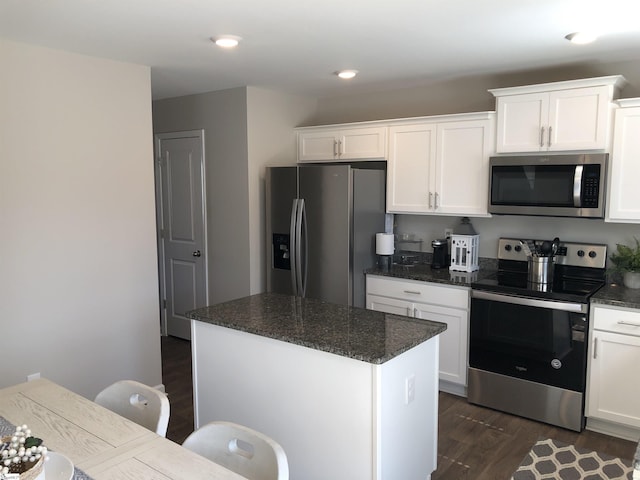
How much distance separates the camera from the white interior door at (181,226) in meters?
4.76

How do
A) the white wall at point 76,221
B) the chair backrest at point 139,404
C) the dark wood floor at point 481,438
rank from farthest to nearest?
the white wall at point 76,221 < the dark wood floor at point 481,438 < the chair backrest at point 139,404

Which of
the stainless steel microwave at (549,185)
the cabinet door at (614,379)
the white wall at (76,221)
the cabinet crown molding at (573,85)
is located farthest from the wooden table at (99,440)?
the cabinet crown molding at (573,85)

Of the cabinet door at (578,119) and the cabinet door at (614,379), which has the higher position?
the cabinet door at (578,119)

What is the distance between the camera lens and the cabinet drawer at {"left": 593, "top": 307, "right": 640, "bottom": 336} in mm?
2996

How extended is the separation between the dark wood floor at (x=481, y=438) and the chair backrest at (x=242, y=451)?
1.53 metres

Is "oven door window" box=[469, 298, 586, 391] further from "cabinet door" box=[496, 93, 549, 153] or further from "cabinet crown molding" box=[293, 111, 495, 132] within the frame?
"cabinet crown molding" box=[293, 111, 495, 132]

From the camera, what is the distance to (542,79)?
149 inches

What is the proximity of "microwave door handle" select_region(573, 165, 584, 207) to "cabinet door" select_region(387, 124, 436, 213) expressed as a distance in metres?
1.00

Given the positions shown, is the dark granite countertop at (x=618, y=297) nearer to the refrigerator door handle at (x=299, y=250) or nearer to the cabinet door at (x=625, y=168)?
the cabinet door at (x=625, y=168)

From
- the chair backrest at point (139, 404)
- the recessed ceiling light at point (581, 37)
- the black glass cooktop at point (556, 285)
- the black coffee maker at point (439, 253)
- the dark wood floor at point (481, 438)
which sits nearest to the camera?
the chair backrest at point (139, 404)

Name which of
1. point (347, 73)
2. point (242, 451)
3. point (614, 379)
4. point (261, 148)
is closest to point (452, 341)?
point (614, 379)

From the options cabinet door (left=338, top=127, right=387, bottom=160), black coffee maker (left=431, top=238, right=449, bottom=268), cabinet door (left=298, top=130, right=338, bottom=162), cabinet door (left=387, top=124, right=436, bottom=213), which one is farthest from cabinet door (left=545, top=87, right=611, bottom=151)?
cabinet door (left=298, top=130, right=338, bottom=162)

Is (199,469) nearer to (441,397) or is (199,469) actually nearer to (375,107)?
(441,397)

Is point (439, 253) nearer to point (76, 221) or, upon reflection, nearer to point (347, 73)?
point (347, 73)
